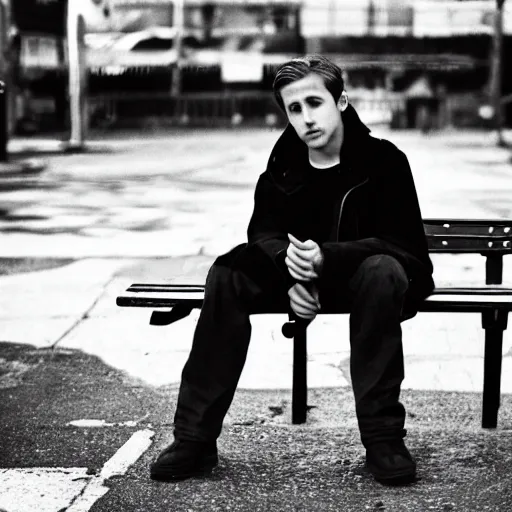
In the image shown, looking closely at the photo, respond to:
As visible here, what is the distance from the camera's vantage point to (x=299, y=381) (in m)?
4.48

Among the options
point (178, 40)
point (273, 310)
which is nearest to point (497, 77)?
point (178, 40)

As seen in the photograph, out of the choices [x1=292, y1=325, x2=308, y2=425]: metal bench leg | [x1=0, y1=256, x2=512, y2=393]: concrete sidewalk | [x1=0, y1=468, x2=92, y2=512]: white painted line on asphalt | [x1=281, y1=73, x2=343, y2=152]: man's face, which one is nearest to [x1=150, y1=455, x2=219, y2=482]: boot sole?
[x1=0, y1=468, x2=92, y2=512]: white painted line on asphalt

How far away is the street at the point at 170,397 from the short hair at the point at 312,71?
870mm

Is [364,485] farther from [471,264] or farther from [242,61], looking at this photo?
[242,61]

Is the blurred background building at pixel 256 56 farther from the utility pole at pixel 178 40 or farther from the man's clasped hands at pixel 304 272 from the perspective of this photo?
the man's clasped hands at pixel 304 272

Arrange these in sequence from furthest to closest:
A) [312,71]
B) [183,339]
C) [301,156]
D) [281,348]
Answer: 1. [183,339]
2. [281,348]
3. [301,156]
4. [312,71]

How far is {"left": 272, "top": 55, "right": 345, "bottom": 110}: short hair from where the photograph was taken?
12.9 feet

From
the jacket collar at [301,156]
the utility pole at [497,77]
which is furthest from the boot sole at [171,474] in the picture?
the utility pole at [497,77]

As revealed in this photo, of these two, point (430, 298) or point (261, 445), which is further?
point (261, 445)

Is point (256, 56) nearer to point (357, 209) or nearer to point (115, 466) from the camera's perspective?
point (357, 209)

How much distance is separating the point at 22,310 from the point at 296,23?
80.4ft

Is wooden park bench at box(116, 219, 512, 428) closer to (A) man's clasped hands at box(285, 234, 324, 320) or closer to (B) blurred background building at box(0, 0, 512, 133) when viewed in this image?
(A) man's clasped hands at box(285, 234, 324, 320)

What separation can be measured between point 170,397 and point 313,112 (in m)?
1.57

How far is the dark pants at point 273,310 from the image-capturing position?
375 cm
